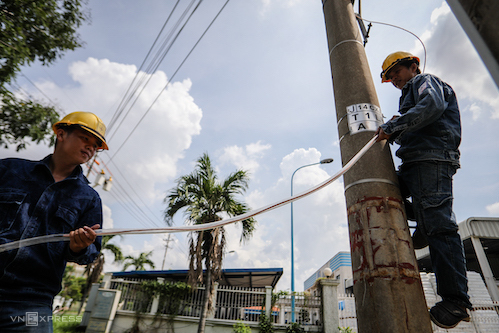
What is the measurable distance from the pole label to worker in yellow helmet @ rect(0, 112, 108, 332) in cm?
155

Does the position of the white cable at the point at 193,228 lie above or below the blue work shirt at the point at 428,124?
below

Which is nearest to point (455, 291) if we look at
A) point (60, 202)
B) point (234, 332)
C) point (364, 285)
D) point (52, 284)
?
point (364, 285)

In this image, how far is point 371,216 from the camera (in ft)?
4.00

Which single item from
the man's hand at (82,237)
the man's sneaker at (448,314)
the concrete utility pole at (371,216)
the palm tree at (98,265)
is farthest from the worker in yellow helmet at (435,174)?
the palm tree at (98,265)

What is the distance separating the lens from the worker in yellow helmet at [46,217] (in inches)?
51.8

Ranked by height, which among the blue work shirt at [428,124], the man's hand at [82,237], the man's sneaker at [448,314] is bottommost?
the man's sneaker at [448,314]

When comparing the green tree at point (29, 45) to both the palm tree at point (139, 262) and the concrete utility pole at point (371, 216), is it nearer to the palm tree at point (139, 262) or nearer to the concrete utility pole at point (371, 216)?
the concrete utility pole at point (371, 216)

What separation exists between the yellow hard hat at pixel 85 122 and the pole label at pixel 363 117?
1.69m

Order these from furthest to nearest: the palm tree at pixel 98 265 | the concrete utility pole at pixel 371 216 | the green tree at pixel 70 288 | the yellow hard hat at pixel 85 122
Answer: the green tree at pixel 70 288 → the palm tree at pixel 98 265 → the yellow hard hat at pixel 85 122 → the concrete utility pole at pixel 371 216

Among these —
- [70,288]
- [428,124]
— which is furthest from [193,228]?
[70,288]

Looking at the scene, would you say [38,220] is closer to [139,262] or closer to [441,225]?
[441,225]

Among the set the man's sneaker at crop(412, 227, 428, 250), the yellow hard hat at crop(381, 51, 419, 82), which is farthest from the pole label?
the man's sneaker at crop(412, 227, 428, 250)

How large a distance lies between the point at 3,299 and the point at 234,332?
9874 millimetres

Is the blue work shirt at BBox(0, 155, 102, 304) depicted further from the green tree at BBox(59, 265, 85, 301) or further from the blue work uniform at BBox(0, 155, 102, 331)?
the green tree at BBox(59, 265, 85, 301)
